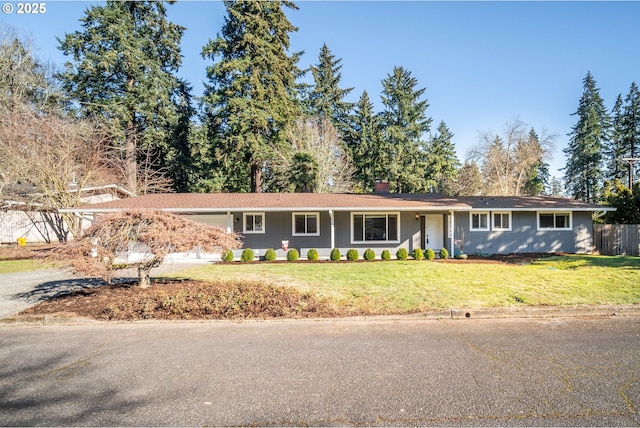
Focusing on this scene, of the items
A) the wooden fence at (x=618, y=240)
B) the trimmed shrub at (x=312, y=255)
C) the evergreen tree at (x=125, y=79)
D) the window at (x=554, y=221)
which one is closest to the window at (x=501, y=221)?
the window at (x=554, y=221)

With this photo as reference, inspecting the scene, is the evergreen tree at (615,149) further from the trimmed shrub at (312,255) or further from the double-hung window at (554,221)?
the trimmed shrub at (312,255)

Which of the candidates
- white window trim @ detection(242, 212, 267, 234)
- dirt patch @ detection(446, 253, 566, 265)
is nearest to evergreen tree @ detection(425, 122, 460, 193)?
dirt patch @ detection(446, 253, 566, 265)

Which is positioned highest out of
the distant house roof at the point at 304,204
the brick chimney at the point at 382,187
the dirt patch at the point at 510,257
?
the brick chimney at the point at 382,187

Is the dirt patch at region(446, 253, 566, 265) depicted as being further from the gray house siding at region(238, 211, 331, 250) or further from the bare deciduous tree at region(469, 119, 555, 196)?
the bare deciduous tree at region(469, 119, 555, 196)

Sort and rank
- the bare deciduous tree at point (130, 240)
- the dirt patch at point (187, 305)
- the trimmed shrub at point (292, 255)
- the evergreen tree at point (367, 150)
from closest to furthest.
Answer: the dirt patch at point (187, 305), the bare deciduous tree at point (130, 240), the trimmed shrub at point (292, 255), the evergreen tree at point (367, 150)

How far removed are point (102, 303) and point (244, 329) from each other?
3.34 metres

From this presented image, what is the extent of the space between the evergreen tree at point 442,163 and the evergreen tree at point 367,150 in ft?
18.4

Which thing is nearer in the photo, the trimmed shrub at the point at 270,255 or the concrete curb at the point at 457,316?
the concrete curb at the point at 457,316

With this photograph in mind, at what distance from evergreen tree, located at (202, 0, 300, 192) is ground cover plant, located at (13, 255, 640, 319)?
17.2 m

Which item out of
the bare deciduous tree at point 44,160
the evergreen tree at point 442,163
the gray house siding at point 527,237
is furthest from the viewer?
the evergreen tree at point 442,163

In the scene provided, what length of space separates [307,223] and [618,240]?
51.4 feet

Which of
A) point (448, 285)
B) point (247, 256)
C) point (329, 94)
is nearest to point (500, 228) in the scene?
point (448, 285)

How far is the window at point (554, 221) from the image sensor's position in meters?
17.5

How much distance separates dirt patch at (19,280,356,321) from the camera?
634 centimetres
